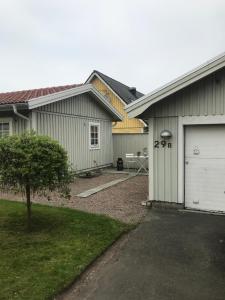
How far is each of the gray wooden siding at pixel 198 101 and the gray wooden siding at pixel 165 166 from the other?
9.4 inches

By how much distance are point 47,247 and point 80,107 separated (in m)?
9.15

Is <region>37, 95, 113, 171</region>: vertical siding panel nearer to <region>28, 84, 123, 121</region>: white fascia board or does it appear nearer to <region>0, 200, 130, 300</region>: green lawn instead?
<region>28, 84, 123, 121</region>: white fascia board

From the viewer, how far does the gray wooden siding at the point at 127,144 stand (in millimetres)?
15812

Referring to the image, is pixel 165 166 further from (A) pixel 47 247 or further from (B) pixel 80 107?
(B) pixel 80 107

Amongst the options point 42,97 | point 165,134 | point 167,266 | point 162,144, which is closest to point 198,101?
point 165,134

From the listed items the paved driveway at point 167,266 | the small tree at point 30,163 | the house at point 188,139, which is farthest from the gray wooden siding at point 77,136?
the paved driveway at point 167,266

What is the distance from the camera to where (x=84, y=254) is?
4.54 metres

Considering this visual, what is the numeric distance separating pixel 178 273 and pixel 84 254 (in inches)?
56.0

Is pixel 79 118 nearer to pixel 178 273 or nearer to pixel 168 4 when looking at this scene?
pixel 168 4

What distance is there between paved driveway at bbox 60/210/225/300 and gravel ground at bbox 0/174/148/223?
964 mm

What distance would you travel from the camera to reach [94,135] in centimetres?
→ 1471

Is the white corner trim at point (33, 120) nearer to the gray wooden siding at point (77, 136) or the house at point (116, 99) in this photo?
the gray wooden siding at point (77, 136)

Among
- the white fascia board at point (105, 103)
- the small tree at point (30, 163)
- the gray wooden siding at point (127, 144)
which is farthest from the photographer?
the gray wooden siding at point (127, 144)

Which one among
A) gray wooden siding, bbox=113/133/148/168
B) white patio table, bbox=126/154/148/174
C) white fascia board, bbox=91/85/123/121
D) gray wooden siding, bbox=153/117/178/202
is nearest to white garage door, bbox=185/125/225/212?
gray wooden siding, bbox=153/117/178/202
